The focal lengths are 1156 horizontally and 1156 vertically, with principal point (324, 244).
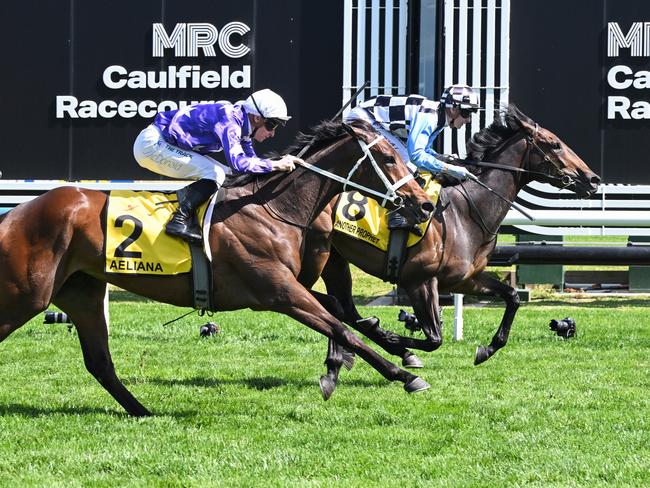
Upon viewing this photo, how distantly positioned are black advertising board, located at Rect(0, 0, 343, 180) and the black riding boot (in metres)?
5.58

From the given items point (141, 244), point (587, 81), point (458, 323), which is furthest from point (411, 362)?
point (587, 81)

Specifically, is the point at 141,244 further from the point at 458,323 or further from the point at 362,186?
the point at 458,323

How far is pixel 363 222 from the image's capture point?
743 cm

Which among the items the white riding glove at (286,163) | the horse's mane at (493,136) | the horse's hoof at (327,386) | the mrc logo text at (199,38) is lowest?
the horse's hoof at (327,386)

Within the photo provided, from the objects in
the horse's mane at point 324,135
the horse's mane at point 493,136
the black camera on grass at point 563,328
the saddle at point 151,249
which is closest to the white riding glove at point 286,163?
the horse's mane at point 324,135

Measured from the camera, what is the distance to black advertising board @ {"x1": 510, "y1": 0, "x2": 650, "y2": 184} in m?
11.5

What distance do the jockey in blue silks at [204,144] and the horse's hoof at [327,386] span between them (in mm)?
1187

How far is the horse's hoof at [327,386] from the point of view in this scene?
6.46 metres

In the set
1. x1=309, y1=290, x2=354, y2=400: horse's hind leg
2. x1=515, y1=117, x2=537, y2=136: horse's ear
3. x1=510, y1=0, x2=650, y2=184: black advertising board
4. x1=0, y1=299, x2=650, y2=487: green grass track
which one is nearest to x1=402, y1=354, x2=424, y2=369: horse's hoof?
x1=0, y1=299, x2=650, y2=487: green grass track

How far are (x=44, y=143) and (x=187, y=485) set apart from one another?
310 inches

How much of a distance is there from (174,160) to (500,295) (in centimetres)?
284

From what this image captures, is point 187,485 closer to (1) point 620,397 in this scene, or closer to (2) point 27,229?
(2) point 27,229

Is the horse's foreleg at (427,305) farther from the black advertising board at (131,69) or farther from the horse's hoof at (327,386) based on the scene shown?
the black advertising board at (131,69)

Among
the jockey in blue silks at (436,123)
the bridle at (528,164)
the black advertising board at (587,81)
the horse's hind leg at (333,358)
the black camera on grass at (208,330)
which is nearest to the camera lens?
the horse's hind leg at (333,358)
